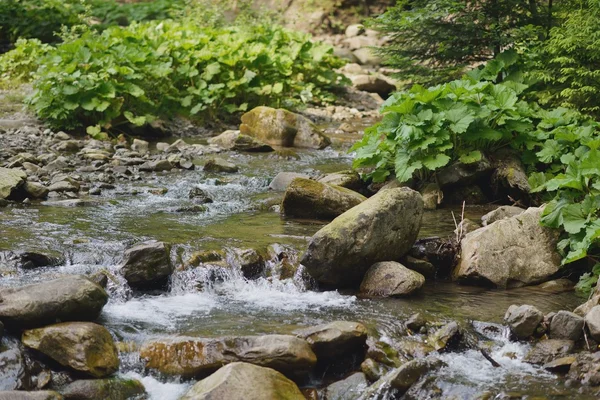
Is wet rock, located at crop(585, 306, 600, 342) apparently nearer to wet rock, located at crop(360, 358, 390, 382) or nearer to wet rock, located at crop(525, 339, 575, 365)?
wet rock, located at crop(525, 339, 575, 365)

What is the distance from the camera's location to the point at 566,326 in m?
5.77

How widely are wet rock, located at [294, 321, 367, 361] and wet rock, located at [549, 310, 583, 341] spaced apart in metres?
1.46

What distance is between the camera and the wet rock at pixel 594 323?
5605 millimetres

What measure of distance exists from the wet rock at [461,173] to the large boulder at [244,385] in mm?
5062

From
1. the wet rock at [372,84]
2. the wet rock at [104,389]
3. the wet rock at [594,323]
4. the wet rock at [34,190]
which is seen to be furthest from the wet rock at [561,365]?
the wet rock at [372,84]

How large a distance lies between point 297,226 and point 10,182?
359 cm

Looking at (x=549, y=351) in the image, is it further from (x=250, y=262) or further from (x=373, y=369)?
(x=250, y=262)

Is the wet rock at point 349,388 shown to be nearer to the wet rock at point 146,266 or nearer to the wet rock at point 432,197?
the wet rock at point 146,266

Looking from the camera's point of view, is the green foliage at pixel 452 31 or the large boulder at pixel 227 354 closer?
the large boulder at pixel 227 354

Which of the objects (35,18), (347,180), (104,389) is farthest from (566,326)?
(35,18)

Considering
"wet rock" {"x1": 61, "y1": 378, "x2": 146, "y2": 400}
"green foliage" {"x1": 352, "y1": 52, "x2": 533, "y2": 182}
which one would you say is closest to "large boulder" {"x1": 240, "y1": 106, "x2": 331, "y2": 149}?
"green foliage" {"x1": 352, "y1": 52, "x2": 533, "y2": 182}

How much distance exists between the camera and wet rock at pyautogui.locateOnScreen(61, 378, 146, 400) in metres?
5.04

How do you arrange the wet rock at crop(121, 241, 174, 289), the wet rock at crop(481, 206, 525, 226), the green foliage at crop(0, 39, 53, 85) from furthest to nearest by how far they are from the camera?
1. the green foliage at crop(0, 39, 53, 85)
2. the wet rock at crop(481, 206, 525, 226)
3. the wet rock at crop(121, 241, 174, 289)

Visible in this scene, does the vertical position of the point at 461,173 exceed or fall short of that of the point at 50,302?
it exceeds it
